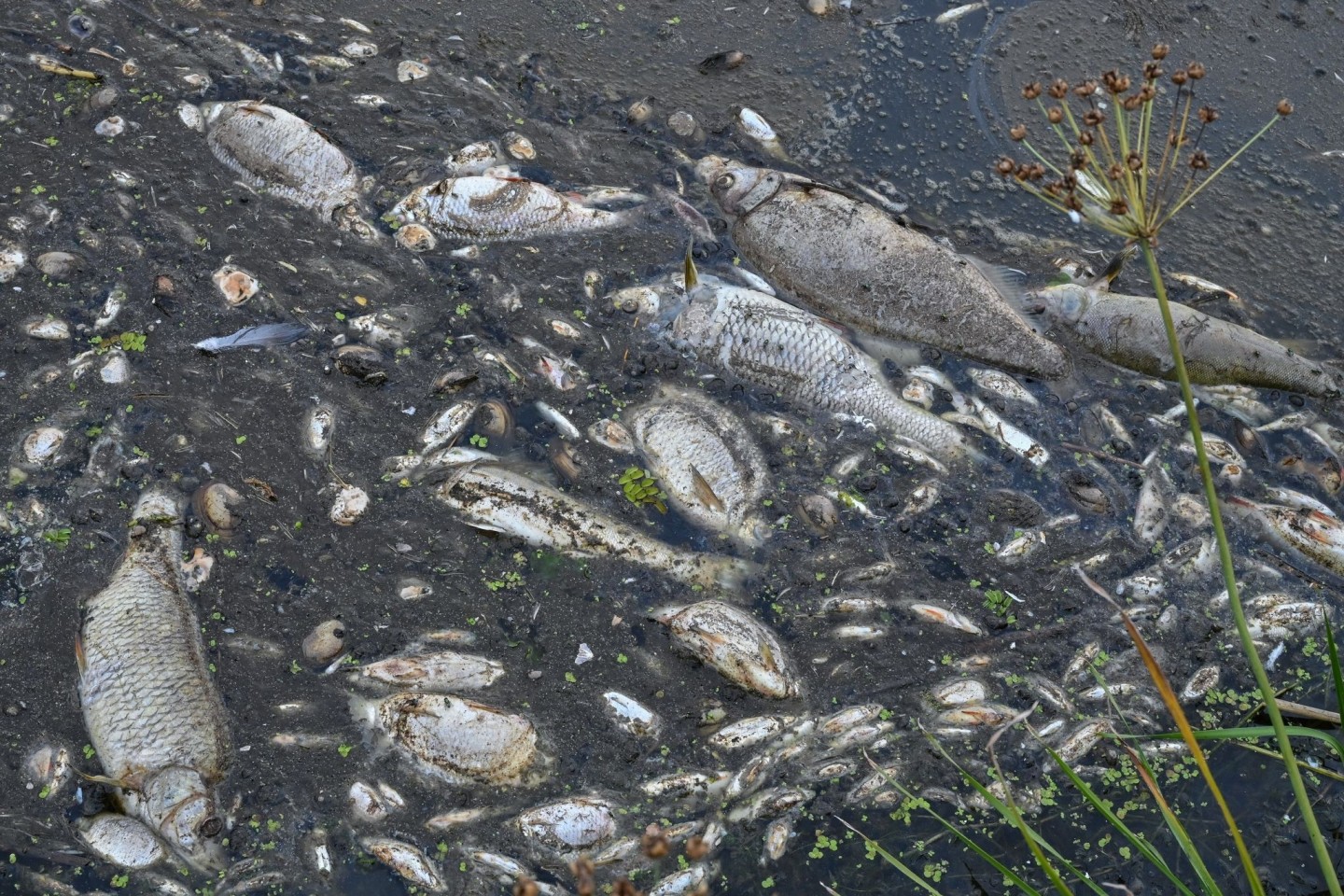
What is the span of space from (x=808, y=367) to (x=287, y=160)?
2676 millimetres

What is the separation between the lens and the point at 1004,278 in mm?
5121

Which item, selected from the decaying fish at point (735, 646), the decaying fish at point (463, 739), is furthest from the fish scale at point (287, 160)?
the decaying fish at point (735, 646)

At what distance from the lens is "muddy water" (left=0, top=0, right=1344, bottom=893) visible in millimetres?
3824

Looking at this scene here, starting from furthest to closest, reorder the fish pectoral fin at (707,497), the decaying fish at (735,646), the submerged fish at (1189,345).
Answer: the submerged fish at (1189,345) → the fish pectoral fin at (707,497) → the decaying fish at (735,646)

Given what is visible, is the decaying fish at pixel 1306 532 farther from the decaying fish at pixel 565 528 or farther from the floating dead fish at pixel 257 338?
the floating dead fish at pixel 257 338

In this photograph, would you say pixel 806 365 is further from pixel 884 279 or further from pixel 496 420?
pixel 496 420

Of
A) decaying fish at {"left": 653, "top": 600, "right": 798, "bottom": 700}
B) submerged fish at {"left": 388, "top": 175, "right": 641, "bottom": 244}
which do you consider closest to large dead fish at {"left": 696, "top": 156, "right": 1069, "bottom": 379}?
submerged fish at {"left": 388, "top": 175, "right": 641, "bottom": 244}

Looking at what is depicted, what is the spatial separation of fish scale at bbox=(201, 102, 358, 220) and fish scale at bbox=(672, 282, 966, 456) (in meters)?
1.84

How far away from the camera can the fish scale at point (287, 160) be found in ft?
16.7

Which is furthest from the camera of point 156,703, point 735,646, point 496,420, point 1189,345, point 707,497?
point 1189,345

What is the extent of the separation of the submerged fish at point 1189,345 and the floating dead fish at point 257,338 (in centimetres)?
351

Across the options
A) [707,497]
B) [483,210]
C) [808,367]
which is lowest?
[707,497]

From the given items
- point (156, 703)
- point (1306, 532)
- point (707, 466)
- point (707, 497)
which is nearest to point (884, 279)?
point (707, 466)

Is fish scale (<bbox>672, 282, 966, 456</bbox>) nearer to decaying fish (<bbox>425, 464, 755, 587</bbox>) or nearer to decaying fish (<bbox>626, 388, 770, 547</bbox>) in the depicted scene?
decaying fish (<bbox>626, 388, 770, 547</bbox>)
